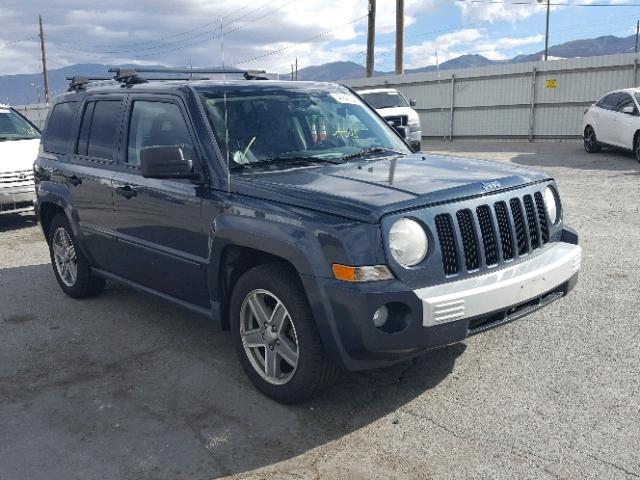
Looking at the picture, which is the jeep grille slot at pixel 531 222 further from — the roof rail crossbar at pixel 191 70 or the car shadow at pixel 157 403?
the roof rail crossbar at pixel 191 70

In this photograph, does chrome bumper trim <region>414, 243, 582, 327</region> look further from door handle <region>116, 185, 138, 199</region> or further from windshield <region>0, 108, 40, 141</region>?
windshield <region>0, 108, 40, 141</region>

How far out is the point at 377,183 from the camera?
12.2 ft

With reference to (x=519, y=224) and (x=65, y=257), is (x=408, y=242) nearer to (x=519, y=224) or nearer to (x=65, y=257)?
(x=519, y=224)

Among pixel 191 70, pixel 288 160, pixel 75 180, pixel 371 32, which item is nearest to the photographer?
pixel 288 160

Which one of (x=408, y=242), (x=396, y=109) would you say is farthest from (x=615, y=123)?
(x=408, y=242)

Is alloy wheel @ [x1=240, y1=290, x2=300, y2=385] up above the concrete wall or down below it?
below

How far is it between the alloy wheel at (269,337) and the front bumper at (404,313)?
405mm

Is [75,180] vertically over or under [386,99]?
under

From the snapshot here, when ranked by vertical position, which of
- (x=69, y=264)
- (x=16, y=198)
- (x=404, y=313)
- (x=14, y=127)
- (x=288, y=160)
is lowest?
(x=69, y=264)

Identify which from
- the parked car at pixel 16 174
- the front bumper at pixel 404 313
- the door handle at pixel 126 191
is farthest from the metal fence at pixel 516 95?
the front bumper at pixel 404 313

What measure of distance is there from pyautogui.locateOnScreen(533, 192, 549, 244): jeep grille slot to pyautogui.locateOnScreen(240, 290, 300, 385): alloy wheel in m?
1.67

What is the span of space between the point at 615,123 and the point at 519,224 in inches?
519

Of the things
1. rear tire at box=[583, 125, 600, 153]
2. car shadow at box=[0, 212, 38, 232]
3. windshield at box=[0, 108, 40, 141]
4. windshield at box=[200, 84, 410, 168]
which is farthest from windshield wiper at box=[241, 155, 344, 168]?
rear tire at box=[583, 125, 600, 153]

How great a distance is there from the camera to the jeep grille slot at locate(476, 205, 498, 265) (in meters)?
3.62
